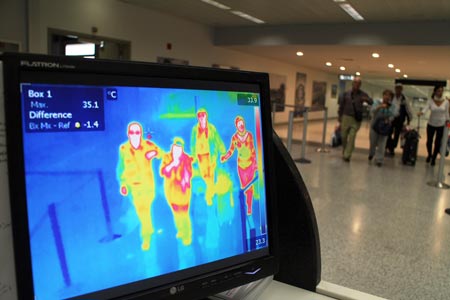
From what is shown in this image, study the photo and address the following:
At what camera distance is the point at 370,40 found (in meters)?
8.55

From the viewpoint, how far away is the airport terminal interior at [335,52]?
295 centimetres

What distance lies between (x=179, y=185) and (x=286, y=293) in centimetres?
46

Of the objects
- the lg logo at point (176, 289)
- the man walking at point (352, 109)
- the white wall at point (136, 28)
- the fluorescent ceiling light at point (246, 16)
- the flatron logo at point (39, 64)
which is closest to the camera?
the flatron logo at point (39, 64)

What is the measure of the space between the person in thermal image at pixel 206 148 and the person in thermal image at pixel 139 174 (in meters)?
0.08

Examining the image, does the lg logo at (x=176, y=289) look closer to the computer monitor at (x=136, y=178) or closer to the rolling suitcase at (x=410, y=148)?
the computer monitor at (x=136, y=178)

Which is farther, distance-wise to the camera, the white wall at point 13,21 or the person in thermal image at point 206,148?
the white wall at point 13,21

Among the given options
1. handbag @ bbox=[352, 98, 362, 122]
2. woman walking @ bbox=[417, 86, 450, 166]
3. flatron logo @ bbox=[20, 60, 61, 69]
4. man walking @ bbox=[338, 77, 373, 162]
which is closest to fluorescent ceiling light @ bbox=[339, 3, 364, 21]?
man walking @ bbox=[338, 77, 373, 162]

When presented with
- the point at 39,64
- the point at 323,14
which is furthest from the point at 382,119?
the point at 39,64

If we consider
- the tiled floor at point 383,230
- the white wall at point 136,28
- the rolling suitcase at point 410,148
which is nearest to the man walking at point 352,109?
the tiled floor at point 383,230

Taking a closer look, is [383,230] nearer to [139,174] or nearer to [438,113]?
[139,174]

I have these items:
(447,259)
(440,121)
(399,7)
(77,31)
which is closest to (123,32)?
(77,31)

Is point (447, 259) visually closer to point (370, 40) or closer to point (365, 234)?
point (365, 234)

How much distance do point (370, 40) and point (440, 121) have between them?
8.34ft

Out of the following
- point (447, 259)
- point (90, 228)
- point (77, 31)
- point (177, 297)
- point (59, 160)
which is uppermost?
point (77, 31)
